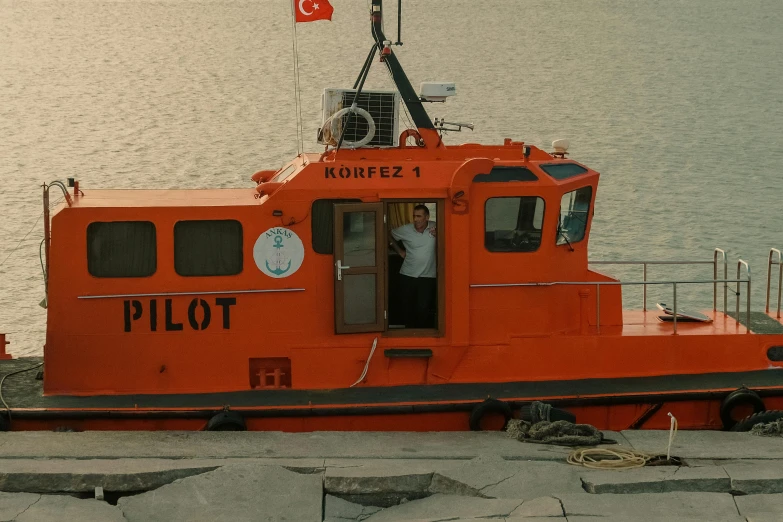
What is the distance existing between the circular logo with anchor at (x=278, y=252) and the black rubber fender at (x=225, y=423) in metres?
1.06

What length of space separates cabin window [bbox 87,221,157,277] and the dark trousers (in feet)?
6.12

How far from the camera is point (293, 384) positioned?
27.8 feet

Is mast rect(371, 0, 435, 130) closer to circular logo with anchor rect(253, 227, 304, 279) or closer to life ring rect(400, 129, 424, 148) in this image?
life ring rect(400, 129, 424, 148)

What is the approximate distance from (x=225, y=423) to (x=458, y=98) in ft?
65.2

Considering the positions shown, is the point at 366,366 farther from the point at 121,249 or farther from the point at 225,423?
the point at 121,249

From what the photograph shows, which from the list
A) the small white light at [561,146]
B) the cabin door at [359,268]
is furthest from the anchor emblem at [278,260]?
the small white light at [561,146]

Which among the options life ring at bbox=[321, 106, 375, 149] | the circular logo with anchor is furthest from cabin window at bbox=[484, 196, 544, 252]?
the circular logo with anchor

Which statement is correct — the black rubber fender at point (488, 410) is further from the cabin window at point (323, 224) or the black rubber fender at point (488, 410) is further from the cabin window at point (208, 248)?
the cabin window at point (208, 248)

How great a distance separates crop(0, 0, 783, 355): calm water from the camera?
19328 mm

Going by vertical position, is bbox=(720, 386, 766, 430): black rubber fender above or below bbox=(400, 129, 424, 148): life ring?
below

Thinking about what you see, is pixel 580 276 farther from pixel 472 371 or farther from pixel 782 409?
pixel 782 409

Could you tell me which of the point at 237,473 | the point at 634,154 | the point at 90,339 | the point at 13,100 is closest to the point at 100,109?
the point at 13,100

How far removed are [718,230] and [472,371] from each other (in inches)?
450

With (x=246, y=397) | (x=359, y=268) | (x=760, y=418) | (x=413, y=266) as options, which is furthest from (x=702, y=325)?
(x=246, y=397)
